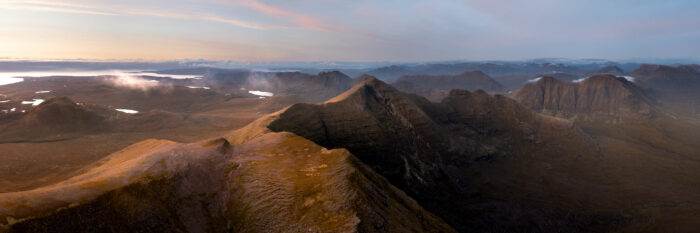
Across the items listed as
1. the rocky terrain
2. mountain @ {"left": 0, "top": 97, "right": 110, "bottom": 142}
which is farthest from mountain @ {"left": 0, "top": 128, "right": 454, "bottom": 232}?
mountain @ {"left": 0, "top": 97, "right": 110, "bottom": 142}

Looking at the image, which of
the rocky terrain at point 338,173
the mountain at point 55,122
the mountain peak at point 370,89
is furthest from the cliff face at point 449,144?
the mountain at point 55,122

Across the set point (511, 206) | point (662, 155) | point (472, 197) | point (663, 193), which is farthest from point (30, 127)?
point (662, 155)

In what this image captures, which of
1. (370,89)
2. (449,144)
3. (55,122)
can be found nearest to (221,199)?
(370,89)

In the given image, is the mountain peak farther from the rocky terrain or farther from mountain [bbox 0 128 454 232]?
mountain [bbox 0 128 454 232]

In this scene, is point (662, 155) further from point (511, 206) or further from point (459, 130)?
point (511, 206)

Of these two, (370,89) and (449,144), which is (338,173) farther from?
(449,144)

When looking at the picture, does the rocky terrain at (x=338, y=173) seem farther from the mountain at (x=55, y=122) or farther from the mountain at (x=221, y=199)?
the mountain at (x=55, y=122)

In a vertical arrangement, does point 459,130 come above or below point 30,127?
below
